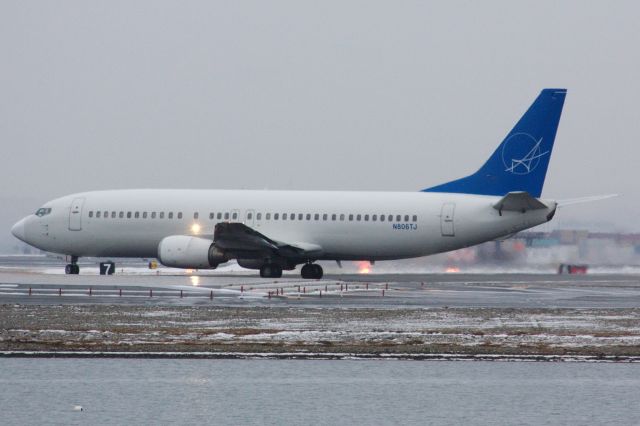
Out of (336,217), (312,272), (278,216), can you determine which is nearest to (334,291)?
(336,217)

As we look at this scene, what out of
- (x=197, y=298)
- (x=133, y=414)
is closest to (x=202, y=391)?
(x=133, y=414)

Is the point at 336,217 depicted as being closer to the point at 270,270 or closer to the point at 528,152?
the point at 270,270

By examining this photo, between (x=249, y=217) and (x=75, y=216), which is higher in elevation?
(x=75, y=216)

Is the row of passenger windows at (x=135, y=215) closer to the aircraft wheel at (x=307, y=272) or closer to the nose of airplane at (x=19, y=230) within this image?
the nose of airplane at (x=19, y=230)

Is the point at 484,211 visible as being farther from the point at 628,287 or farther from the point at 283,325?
the point at 283,325

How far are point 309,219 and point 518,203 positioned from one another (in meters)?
10.8

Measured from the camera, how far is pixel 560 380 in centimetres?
2202

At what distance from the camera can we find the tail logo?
187 feet

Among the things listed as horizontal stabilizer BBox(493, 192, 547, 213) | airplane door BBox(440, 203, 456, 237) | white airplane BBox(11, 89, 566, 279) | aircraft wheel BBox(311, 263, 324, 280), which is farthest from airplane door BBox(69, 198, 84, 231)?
horizontal stabilizer BBox(493, 192, 547, 213)

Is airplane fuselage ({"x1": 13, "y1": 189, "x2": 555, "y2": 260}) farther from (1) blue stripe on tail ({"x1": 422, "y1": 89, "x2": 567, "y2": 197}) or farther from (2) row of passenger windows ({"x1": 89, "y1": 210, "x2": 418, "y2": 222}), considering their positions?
(1) blue stripe on tail ({"x1": 422, "y1": 89, "x2": 567, "y2": 197})

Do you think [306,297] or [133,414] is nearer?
[133,414]

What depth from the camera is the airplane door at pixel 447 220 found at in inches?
2224

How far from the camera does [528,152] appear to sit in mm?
56844

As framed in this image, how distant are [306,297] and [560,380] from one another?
21176 millimetres
